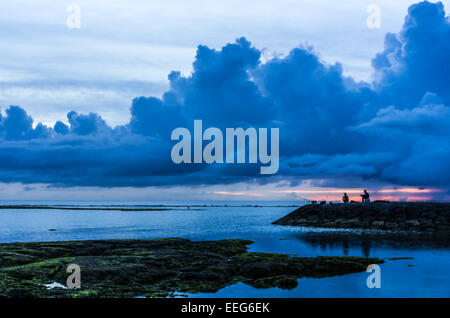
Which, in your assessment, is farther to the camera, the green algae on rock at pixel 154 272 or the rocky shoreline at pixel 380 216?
the rocky shoreline at pixel 380 216

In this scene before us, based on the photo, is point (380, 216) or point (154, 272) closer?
point (154, 272)

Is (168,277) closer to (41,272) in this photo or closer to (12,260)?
(41,272)

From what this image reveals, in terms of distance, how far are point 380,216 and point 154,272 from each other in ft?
221

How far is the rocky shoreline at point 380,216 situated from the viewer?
7700 cm

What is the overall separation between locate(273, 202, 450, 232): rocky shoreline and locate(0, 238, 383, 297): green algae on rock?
44711 millimetres

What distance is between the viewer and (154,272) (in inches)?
1196

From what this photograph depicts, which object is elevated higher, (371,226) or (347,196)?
(347,196)

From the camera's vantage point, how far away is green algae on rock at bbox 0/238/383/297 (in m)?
25.7

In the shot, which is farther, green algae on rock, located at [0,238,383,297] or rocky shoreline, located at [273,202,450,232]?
rocky shoreline, located at [273,202,450,232]

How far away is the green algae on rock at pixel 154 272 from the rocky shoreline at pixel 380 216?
1760 inches

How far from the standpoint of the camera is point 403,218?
264ft
